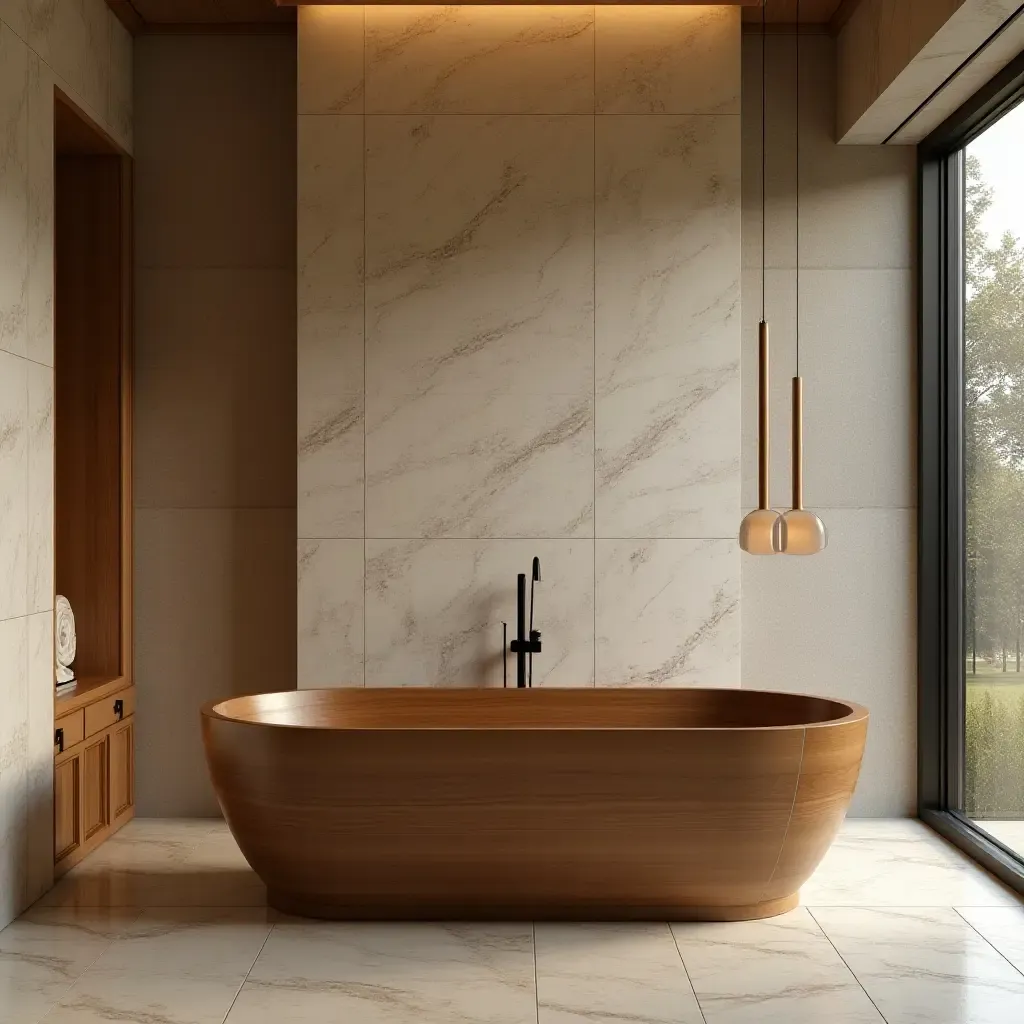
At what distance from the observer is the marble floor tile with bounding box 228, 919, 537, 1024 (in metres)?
3.00

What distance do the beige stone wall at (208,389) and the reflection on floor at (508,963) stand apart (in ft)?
3.60

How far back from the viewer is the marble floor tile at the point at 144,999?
297cm

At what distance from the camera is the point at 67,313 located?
16.0 feet

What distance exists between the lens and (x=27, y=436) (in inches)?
152

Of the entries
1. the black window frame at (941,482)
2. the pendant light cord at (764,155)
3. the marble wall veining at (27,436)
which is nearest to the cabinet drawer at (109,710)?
the marble wall veining at (27,436)

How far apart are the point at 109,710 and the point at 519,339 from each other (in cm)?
211

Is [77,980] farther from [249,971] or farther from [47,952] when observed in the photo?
[249,971]

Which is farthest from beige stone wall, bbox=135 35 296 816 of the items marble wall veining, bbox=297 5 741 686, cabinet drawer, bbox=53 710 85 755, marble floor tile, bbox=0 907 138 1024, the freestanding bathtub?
the freestanding bathtub

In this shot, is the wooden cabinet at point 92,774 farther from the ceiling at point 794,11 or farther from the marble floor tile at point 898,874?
the ceiling at point 794,11

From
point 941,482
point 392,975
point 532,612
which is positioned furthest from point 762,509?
point 392,975

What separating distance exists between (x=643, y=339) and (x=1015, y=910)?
2.36 m

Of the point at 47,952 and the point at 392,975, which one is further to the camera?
the point at 47,952

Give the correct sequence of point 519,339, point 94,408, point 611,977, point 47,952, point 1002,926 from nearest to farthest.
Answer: point 611,977 → point 47,952 → point 1002,926 → point 519,339 → point 94,408

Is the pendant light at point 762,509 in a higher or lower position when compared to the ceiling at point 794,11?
lower
